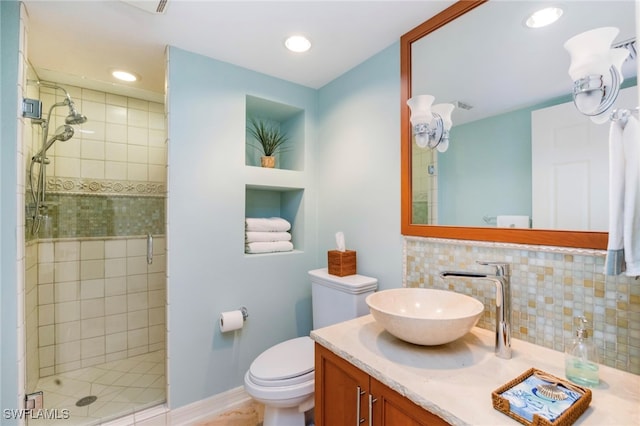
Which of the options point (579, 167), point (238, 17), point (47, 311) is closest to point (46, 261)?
point (47, 311)

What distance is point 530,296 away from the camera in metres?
1.12

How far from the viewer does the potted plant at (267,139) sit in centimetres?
212

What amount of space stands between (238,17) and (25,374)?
204 cm

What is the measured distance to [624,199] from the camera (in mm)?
801

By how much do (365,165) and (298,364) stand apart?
1218 millimetres

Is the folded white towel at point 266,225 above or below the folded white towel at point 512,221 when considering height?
below

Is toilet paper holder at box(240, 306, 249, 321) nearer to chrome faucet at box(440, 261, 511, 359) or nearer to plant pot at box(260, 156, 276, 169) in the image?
plant pot at box(260, 156, 276, 169)

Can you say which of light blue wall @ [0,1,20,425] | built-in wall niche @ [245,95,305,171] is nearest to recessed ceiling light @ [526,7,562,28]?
built-in wall niche @ [245,95,305,171]

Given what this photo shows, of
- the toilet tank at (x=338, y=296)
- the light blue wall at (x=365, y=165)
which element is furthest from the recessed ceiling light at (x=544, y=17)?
the toilet tank at (x=338, y=296)

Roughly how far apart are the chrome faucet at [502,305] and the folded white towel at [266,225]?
1334 mm

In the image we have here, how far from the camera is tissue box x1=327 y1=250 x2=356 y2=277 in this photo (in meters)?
1.77

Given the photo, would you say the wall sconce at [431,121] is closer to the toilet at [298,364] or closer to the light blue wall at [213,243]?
the toilet at [298,364]

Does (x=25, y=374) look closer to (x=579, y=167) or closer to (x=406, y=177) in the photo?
(x=406, y=177)

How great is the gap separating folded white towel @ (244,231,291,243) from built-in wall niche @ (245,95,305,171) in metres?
0.54
